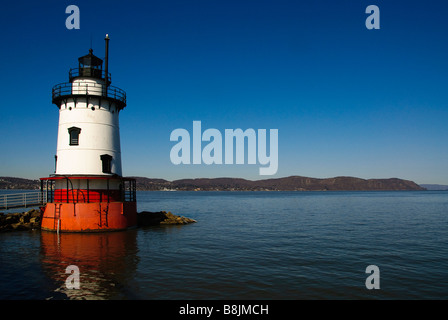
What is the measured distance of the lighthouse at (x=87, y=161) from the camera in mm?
24500

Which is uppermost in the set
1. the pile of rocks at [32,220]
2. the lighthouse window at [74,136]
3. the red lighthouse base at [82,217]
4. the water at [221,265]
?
the lighthouse window at [74,136]

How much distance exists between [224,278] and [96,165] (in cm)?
1515

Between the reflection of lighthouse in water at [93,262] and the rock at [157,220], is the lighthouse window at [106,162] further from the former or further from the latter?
the rock at [157,220]

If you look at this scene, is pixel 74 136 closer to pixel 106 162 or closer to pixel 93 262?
pixel 106 162

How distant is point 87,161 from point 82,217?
13.5 ft

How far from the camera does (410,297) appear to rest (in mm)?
12641

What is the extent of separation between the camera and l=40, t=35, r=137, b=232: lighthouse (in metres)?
24.5

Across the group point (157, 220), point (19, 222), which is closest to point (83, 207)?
point (19, 222)

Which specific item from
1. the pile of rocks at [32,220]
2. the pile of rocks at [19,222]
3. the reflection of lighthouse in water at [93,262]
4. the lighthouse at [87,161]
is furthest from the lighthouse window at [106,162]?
the pile of rocks at [19,222]

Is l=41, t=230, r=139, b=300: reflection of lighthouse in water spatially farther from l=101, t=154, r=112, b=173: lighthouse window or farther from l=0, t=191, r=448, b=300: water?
l=101, t=154, r=112, b=173: lighthouse window

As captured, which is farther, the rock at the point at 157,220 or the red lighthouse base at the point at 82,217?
the rock at the point at 157,220

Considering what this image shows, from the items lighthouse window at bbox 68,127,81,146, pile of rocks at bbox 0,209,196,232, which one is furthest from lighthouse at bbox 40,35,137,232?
pile of rocks at bbox 0,209,196,232
